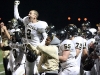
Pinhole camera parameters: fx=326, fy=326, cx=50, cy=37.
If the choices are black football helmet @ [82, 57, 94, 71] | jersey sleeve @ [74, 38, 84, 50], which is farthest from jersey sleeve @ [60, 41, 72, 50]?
black football helmet @ [82, 57, 94, 71]

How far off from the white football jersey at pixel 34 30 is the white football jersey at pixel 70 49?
1.44 meters

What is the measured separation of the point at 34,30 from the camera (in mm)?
6613

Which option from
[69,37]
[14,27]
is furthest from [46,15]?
[69,37]

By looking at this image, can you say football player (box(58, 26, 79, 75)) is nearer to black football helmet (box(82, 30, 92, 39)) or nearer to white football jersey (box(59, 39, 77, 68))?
white football jersey (box(59, 39, 77, 68))

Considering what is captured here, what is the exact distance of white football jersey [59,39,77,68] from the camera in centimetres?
510

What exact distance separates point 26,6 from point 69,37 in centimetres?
1241

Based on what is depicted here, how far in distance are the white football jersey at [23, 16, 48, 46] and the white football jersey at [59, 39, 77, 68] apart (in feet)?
4.71

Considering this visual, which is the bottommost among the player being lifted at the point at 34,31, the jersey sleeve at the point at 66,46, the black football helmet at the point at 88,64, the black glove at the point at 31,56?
the black football helmet at the point at 88,64

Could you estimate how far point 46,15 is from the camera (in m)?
16.9

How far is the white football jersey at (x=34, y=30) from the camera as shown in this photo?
659 cm

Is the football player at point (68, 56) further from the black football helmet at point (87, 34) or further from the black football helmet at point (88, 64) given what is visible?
the black football helmet at point (87, 34)

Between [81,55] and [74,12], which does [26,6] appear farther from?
[81,55]

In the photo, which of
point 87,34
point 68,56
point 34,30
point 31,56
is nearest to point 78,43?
point 68,56

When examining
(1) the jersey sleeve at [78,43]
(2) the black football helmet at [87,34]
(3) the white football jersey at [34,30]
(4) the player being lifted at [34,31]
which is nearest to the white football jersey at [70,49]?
(1) the jersey sleeve at [78,43]
